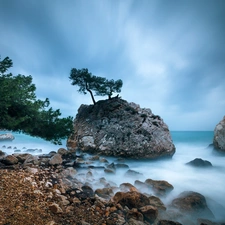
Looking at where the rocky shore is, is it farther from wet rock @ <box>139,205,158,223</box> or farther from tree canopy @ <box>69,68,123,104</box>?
tree canopy @ <box>69,68,123,104</box>

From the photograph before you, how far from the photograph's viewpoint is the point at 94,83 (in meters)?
20.4

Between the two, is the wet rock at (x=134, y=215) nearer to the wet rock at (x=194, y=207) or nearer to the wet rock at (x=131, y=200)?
the wet rock at (x=131, y=200)

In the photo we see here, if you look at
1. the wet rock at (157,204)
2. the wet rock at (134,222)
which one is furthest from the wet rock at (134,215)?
the wet rock at (157,204)

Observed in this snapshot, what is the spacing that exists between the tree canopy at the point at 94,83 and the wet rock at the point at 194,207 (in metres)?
16.0

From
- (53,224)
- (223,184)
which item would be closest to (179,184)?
(223,184)

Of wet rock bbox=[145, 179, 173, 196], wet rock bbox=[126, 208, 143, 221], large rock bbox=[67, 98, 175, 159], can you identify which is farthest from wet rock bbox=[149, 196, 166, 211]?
large rock bbox=[67, 98, 175, 159]

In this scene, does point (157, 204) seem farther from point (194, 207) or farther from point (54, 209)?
point (54, 209)

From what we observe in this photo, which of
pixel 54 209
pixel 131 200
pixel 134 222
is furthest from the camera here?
pixel 131 200

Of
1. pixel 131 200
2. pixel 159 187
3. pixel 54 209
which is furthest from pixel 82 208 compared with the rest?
pixel 159 187

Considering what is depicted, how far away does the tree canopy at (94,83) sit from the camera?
20281mm

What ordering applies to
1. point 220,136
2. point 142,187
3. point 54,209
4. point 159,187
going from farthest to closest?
point 220,136
point 142,187
point 159,187
point 54,209

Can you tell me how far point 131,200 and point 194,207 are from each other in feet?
8.11

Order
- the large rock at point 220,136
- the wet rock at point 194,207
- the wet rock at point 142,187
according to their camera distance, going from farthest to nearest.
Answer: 1. the large rock at point 220,136
2. the wet rock at point 142,187
3. the wet rock at point 194,207

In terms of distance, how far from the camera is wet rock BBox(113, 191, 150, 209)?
4853mm
